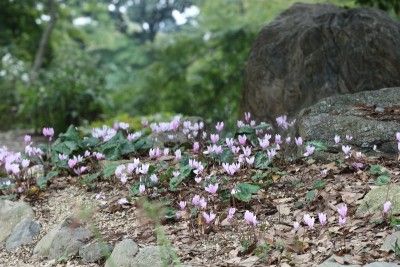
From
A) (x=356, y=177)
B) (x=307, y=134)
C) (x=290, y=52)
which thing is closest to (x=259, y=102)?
(x=290, y=52)

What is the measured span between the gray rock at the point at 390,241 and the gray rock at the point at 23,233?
228cm

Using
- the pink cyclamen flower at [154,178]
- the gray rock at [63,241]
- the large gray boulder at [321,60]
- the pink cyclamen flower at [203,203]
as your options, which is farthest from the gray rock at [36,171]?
the large gray boulder at [321,60]

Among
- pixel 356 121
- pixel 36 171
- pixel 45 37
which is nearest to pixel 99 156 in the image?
pixel 36 171

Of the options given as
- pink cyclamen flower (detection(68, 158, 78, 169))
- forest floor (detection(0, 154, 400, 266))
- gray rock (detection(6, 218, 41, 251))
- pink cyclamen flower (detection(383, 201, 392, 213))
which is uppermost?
pink cyclamen flower (detection(68, 158, 78, 169))

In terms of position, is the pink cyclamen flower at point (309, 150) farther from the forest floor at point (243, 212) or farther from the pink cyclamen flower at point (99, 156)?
the pink cyclamen flower at point (99, 156)

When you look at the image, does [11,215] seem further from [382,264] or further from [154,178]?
[382,264]

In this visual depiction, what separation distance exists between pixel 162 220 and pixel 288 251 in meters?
0.91

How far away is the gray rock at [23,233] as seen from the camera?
13.1 ft

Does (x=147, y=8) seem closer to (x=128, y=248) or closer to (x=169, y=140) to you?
(x=169, y=140)

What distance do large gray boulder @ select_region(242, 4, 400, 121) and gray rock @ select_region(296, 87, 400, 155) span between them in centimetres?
89

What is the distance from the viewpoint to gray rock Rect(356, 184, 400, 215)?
3293mm

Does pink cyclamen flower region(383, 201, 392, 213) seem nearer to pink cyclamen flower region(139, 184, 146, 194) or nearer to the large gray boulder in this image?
pink cyclamen flower region(139, 184, 146, 194)

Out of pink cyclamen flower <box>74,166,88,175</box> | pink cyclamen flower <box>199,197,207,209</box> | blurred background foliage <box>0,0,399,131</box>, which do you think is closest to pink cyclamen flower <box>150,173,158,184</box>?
pink cyclamen flower <box>199,197,207,209</box>

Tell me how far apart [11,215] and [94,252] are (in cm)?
107
